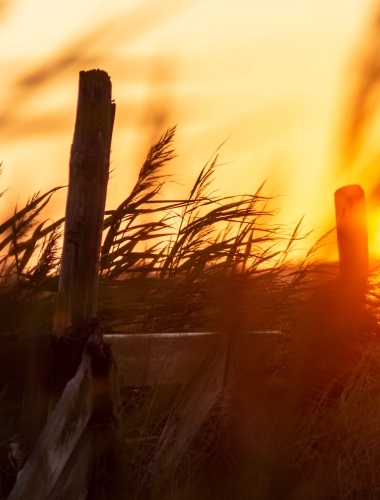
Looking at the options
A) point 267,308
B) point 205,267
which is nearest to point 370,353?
point 267,308

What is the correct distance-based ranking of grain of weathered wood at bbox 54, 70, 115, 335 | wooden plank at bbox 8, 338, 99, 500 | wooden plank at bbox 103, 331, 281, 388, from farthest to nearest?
wooden plank at bbox 103, 331, 281, 388 < grain of weathered wood at bbox 54, 70, 115, 335 < wooden plank at bbox 8, 338, 99, 500

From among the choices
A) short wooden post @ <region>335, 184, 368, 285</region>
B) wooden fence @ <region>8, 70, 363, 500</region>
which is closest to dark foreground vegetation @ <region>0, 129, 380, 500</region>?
wooden fence @ <region>8, 70, 363, 500</region>

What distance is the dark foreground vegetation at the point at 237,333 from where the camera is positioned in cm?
288

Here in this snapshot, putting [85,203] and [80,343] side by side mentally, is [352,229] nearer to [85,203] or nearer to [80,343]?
[85,203]

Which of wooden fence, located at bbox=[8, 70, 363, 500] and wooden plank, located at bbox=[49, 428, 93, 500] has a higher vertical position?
wooden fence, located at bbox=[8, 70, 363, 500]

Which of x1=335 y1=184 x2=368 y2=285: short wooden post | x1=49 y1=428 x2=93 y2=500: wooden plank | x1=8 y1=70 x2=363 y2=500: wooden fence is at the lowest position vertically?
x1=49 y1=428 x2=93 y2=500: wooden plank

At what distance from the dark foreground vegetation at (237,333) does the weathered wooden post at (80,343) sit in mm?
135

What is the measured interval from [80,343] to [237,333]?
33.4 inches

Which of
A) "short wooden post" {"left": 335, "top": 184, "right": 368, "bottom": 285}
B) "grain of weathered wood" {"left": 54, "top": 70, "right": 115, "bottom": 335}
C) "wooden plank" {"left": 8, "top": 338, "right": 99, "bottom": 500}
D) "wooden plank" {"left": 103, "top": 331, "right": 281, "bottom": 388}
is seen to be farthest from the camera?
"short wooden post" {"left": 335, "top": 184, "right": 368, "bottom": 285}

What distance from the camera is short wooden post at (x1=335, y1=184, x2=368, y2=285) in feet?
16.3

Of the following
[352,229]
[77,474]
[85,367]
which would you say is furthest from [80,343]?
[352,229]

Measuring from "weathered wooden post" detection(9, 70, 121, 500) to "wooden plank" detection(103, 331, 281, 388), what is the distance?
0.18 m

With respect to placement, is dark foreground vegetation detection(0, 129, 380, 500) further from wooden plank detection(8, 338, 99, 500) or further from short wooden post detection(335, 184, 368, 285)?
short wooden post detection(335, 184, 368, 285)

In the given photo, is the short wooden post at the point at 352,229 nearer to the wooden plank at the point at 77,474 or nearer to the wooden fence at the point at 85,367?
the wooden fence at the point at 85,367
